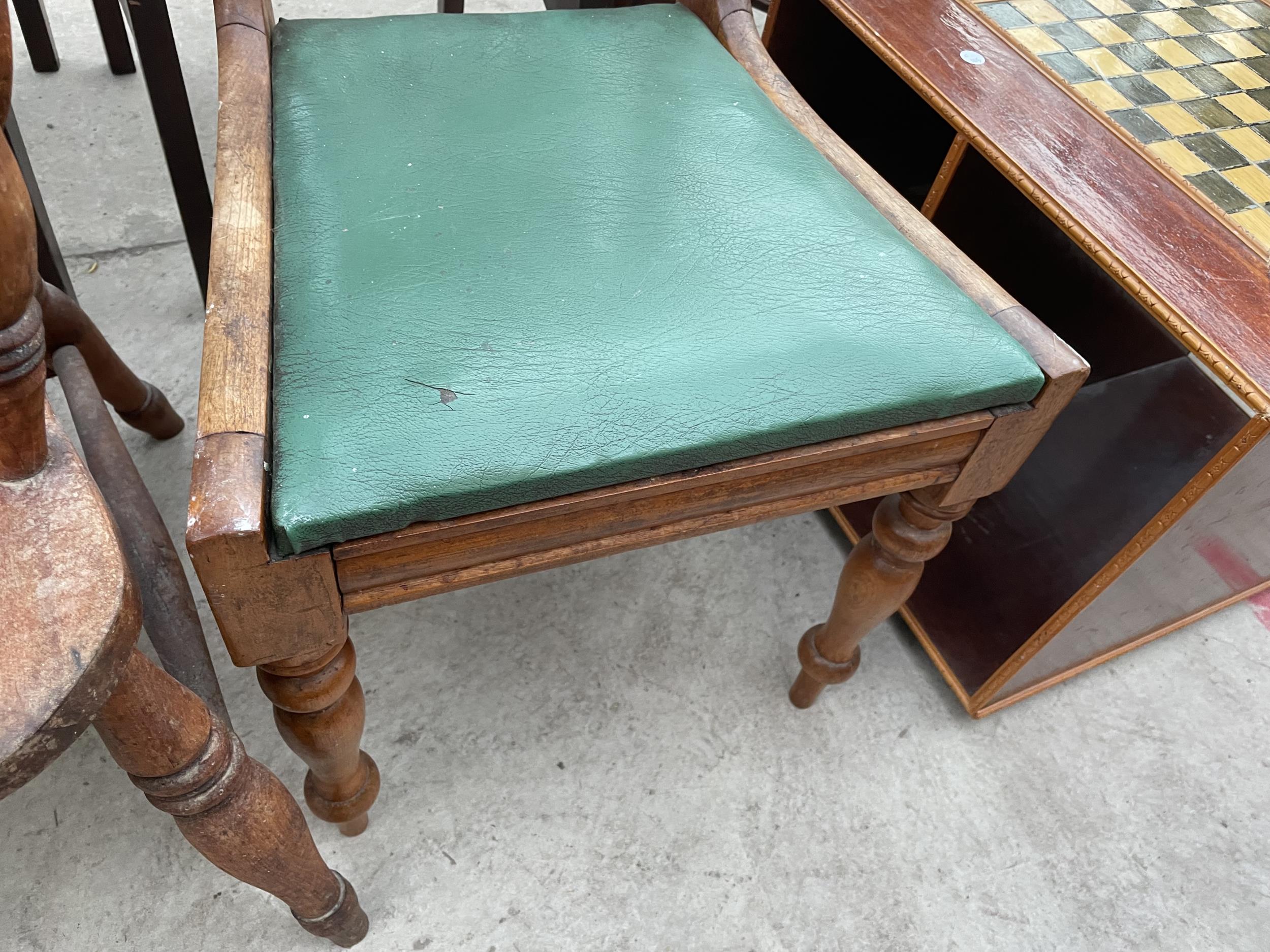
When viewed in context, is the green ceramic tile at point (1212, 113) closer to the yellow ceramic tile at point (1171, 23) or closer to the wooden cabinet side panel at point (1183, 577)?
the yellow ceramic tile at point (1171, 23)

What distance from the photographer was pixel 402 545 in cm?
57

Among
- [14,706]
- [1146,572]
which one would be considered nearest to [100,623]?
[14,706]

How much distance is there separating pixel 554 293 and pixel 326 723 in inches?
13.7

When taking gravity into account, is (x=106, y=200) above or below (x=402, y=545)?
below

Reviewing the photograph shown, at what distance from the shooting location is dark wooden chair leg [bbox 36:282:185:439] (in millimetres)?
894

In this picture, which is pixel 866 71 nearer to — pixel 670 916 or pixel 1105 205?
pixel 1105 205

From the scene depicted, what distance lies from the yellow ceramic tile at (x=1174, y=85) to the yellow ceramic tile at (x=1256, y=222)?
0.61ft

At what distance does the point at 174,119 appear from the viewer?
1.03m

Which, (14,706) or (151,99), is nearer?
(14,706)

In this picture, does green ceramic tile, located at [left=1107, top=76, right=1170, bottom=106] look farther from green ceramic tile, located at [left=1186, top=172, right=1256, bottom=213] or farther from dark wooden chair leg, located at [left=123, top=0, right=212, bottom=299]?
dark wooden chair leg, located at [left=123, top=0, right=212, bottom=299]

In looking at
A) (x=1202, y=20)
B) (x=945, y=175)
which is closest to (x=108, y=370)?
(x=945, y=175)

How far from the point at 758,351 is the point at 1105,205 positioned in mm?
379

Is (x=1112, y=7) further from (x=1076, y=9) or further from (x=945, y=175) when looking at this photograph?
(x=945, y=175)

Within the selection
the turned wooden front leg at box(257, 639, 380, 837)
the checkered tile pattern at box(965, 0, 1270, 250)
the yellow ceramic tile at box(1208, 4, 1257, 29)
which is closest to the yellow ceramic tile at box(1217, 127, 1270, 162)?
the checkered tile pattern at box(965, 0, 1270, 250)
